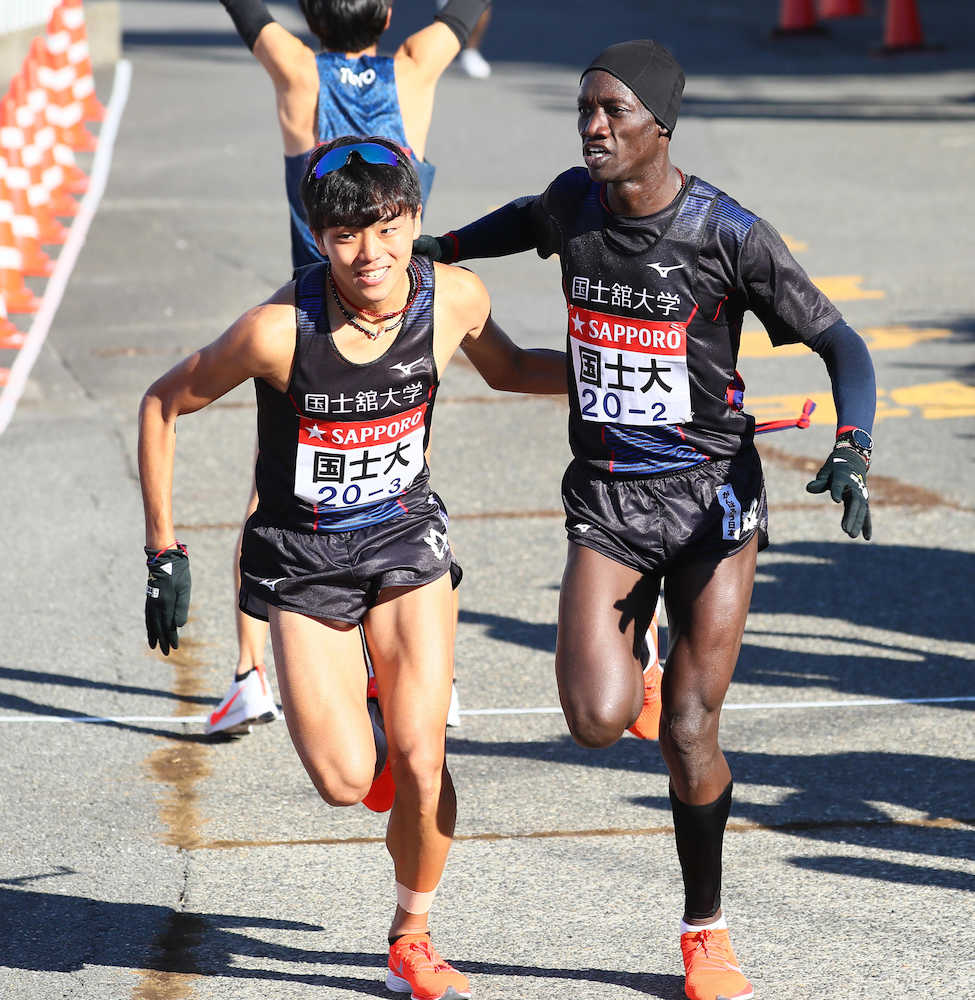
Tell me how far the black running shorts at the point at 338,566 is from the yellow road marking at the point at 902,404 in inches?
217

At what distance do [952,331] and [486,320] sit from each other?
759 centimetres

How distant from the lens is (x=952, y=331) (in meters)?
11.4

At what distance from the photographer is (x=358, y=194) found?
158 inches

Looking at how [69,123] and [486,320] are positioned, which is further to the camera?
[69,123]

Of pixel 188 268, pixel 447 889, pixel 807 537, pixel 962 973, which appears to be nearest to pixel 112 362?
pixel 188 268

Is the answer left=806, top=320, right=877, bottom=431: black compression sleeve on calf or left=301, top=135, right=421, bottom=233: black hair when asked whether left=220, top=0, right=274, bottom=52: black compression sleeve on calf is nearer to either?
left=301, top=135, right=421, bottom=233: black hair

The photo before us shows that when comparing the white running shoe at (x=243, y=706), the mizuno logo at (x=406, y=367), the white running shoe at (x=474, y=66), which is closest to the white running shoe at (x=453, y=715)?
the white running shoe at (x=243, y=706)

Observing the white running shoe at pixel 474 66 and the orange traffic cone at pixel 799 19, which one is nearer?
the white running shoe at pixel 474 66

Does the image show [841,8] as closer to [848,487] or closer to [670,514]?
[670,514]

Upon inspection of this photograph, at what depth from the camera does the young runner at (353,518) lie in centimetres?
412

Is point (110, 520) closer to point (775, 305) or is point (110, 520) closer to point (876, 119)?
point (775, 305)

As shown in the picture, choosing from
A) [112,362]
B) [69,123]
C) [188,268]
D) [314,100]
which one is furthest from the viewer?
[69,123]

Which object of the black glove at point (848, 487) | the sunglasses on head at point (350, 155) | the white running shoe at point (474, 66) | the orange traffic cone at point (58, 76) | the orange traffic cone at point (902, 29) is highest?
the orange traffic cone at point (902, 29)

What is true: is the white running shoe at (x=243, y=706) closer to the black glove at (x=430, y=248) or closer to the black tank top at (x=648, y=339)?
the black glove at (x=430, y=248)
